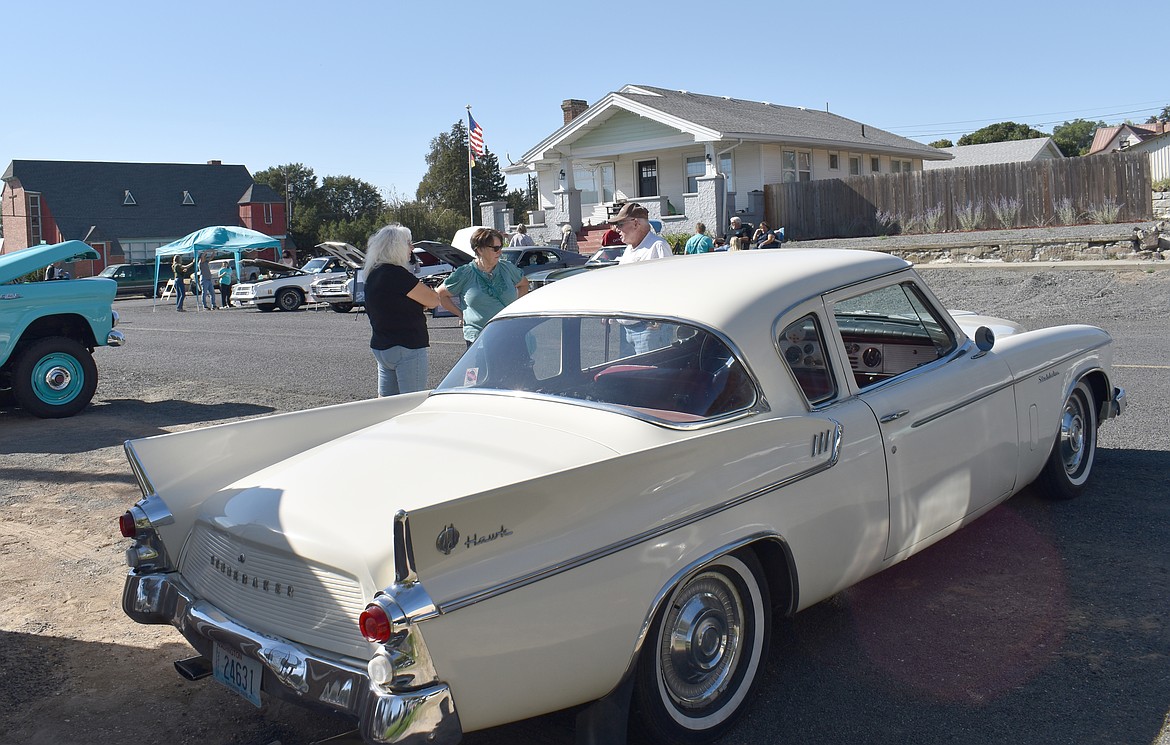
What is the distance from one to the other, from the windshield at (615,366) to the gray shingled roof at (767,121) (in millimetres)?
25487

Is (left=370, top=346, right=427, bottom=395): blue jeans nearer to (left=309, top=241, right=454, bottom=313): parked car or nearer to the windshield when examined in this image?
the windshield

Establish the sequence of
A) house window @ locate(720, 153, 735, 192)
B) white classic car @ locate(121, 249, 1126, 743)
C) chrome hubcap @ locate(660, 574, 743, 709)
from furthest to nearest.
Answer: house window @ locate(720, 153, 735, 192) < chrome hubcap @ locate(660, 574, 743, 709) < white classic car @ locate(121, 249, 1126, 743)

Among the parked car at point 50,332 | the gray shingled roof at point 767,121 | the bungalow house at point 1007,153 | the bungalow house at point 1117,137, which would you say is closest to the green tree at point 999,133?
the bungalow house at point 1117,137

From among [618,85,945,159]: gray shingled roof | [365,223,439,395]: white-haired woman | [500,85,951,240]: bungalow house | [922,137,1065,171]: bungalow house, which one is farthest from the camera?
[922,137,1065,171]: bungalow house

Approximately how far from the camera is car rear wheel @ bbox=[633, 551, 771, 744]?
10.4 feet

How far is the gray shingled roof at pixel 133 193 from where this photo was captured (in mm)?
60594

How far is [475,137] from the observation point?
3653 centimetres

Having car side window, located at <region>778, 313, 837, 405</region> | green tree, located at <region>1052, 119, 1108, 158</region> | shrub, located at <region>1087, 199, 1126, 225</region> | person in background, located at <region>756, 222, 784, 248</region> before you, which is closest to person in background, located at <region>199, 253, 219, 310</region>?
person in background, located at <region>756, 222, 784, 248</region>

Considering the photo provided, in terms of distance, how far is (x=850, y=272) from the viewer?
4.46 meters

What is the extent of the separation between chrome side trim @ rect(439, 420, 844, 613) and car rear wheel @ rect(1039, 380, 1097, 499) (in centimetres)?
233

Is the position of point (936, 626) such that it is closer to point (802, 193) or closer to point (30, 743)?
point (30, 743)

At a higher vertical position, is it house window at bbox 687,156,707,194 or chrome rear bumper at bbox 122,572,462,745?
house window at bbox 687,156,707,194

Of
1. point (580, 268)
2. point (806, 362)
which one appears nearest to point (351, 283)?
point (580, 268)

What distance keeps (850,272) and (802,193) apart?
25837 mm
